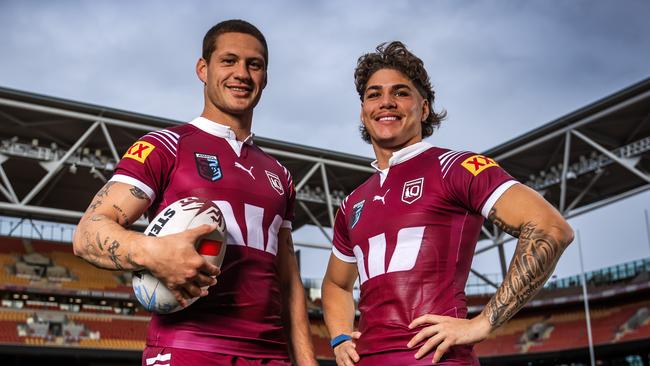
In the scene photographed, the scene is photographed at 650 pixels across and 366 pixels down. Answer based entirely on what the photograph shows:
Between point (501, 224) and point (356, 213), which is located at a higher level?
point (356, 213)

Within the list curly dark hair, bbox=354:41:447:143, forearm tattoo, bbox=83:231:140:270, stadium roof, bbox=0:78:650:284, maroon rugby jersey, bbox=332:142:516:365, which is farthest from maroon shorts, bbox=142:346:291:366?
stadium roof, bbox=0:78:650:284

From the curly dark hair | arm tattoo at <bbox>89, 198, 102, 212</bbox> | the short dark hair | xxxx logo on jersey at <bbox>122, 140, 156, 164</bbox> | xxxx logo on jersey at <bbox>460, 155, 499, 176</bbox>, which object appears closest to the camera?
arm tattoo at <bbox>89, 198, 102, 212</bbox>

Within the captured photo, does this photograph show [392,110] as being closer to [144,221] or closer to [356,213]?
[356,213]

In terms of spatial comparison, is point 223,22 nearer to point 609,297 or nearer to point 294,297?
point 294,297

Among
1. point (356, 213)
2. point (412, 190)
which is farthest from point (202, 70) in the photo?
point (412, 190)

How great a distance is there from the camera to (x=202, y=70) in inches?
165

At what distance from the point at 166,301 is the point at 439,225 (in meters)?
1.72

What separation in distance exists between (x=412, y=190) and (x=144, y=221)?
2261 cm

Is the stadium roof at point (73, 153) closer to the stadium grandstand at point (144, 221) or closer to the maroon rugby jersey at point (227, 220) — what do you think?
the stadium grandstand at point (144, 221)

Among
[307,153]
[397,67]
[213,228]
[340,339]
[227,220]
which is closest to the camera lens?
[213,228]

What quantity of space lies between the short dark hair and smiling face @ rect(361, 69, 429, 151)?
2.88 feet

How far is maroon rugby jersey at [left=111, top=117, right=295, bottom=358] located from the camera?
3.51 metres

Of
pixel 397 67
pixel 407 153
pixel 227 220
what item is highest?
pixel 397 67

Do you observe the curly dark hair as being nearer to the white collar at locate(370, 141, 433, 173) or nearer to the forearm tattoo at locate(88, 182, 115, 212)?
the white collar at locate(370, 141, 433, 173)
